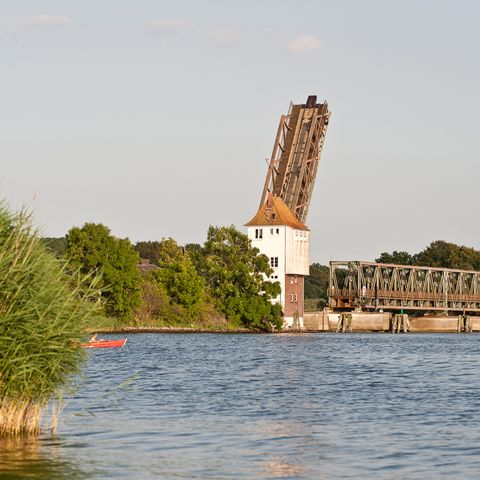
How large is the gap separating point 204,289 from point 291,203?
11751 mm

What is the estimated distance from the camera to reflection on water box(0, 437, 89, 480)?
19.4m

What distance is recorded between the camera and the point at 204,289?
356 ft

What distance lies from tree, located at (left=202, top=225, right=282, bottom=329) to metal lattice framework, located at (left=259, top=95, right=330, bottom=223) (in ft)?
19.1

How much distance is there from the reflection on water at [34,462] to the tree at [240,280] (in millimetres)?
86420

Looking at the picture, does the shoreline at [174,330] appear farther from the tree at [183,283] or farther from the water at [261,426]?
the water at [261,426]

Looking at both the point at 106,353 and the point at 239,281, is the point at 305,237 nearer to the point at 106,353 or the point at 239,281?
the point at 239,281

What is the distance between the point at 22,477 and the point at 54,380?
236 centimetres

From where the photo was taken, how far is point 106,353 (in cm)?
6481

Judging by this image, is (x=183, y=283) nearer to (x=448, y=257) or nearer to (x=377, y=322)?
(x=377, y=322)

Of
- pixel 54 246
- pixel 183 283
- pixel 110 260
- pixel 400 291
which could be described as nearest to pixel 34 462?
pixel 110 260

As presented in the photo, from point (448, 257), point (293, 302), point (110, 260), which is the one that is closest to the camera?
point (110, 260)

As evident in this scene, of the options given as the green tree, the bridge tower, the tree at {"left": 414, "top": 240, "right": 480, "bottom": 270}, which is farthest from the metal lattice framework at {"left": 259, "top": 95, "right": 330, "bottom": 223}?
the tree at {"left": 414, "top": 240, "right": 480, "bottom": 270}

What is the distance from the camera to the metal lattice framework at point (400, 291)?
Answer: 131m

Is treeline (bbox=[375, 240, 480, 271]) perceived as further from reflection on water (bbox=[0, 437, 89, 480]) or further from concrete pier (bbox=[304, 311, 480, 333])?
reflection on water (bbox=[0, 437, 89, 480])
